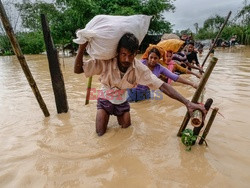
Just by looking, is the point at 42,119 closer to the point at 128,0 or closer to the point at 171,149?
the point at 171,149

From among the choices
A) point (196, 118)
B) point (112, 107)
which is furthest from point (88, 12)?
point (196, 118)

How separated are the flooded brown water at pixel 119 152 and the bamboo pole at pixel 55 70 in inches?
8.1

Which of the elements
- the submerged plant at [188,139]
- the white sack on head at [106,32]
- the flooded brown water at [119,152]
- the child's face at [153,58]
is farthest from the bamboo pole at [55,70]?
the submerged plant at [188,139]

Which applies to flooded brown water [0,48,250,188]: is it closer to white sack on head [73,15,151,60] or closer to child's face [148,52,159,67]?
child's face [148,52,159,67]

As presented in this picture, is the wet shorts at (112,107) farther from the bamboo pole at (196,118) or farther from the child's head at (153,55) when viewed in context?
the child's head at (153,55)

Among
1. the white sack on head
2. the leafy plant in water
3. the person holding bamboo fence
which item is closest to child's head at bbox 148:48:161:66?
the person holding bamboo fence

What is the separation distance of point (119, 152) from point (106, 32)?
49.8 inches

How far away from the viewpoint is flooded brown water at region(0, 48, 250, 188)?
185 cm

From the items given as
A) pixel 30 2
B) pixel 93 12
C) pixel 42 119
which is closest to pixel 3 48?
pixel 30 2

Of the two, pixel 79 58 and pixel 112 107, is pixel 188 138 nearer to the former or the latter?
pixel 112 107

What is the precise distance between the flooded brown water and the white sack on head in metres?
1.07

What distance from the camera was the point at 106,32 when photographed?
2111 mm

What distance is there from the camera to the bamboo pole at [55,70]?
301 centimetres

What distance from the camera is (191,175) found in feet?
6.21
